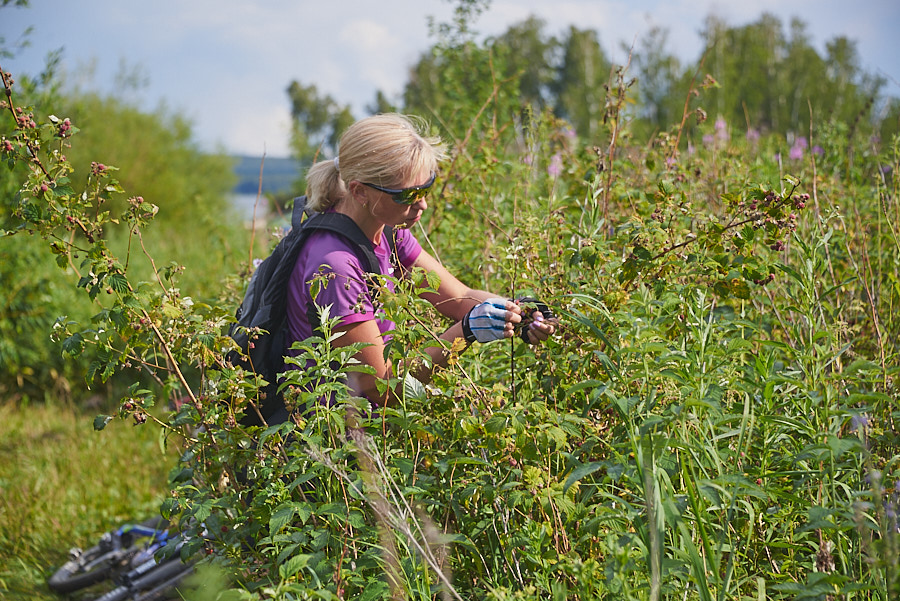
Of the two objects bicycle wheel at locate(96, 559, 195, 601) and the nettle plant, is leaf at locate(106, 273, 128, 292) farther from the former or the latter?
bicycle wheel at locate(96, 559, 195, 601)

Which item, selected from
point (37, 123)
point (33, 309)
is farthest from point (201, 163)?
point (37, 123)

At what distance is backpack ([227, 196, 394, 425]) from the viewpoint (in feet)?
7.34

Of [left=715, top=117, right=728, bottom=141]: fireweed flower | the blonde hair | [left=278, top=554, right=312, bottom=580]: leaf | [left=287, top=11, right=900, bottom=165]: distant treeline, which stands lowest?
[left=278, top=554, right=312, bottom=580]: leaf

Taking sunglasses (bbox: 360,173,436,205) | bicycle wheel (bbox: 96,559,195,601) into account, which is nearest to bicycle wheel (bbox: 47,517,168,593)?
bicycle wheel (bbox: 96,559,195,601)

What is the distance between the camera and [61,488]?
4.05 metres

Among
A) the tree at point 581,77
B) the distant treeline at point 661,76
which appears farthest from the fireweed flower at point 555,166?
the tree at point 581,77

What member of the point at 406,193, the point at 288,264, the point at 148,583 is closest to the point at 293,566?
the point at 288,264

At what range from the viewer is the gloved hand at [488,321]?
6.36ft

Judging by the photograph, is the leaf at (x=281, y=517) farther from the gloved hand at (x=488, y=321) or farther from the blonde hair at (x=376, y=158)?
the blonde hair at (x=376, y=158)

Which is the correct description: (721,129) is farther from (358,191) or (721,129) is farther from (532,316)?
(532,316)

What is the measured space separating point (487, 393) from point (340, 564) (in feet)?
1.97

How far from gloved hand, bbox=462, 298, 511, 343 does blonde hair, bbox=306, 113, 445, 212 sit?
2.15 ft

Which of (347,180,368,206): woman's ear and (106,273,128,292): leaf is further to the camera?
(347,180,368,206): woman's ear

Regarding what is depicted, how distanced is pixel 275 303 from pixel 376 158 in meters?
0.61
